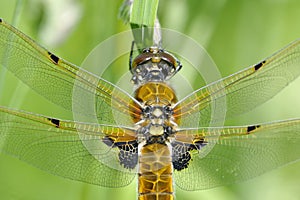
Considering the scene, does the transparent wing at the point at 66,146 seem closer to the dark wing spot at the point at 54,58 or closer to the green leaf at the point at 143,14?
the dark wing spot at the point at 54,58

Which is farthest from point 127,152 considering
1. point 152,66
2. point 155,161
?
point 152,66

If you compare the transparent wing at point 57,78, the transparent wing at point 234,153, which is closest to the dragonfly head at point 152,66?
the transparent wing at point 57,78

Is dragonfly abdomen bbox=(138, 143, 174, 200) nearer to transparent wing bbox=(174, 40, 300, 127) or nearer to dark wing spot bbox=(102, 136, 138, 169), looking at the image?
dark wing spot bbox=(102, 136, 138, 169)

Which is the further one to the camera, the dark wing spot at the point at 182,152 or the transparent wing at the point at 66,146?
the dark wing spot at the point at 182,152

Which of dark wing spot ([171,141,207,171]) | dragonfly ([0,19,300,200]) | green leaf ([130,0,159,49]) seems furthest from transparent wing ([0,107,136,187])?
green leaf ([130,0,159,49])

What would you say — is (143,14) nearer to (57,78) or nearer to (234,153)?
(57,78)

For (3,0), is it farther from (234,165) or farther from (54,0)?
(234,165)
